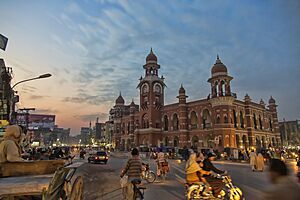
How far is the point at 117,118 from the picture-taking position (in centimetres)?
6981

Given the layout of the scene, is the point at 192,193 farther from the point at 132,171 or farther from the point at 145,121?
the point at 145,121

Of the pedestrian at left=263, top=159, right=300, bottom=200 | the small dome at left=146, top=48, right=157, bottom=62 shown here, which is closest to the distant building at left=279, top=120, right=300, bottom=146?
the small dome at left=146, top=48, right=157, bottom=62

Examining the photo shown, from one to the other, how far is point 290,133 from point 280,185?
89909 millimetres

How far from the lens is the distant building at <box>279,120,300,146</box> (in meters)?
76.1

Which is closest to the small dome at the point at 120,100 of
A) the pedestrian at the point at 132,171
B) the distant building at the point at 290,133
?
the distant building at the point at 290,133

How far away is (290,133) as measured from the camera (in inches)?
3108

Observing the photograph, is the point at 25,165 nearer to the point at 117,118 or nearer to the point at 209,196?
the point at 209,196

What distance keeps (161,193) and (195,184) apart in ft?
8.13

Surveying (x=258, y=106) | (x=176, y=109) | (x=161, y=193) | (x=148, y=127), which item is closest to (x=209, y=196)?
(x=161, y=193)

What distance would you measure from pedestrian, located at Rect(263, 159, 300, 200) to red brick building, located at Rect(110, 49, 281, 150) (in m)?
33.5

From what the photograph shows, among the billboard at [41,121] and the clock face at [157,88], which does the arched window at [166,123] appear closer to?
the clock face at [157,88]

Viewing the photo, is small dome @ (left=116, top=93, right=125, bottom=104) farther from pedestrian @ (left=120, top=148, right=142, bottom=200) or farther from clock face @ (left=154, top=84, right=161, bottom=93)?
pedestrian @ (left=120, top=148, right=142, bottom=200)

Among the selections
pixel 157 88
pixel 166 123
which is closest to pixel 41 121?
pixel 157 88

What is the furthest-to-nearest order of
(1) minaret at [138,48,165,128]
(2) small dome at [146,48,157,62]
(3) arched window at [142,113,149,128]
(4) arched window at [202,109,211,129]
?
(2) small dome at [146,48,157,62]
(3) arched window at [142,113,149,128]
(1) minaret at [138,48,165,128]
(4) arched window at [202,109,211,129]
